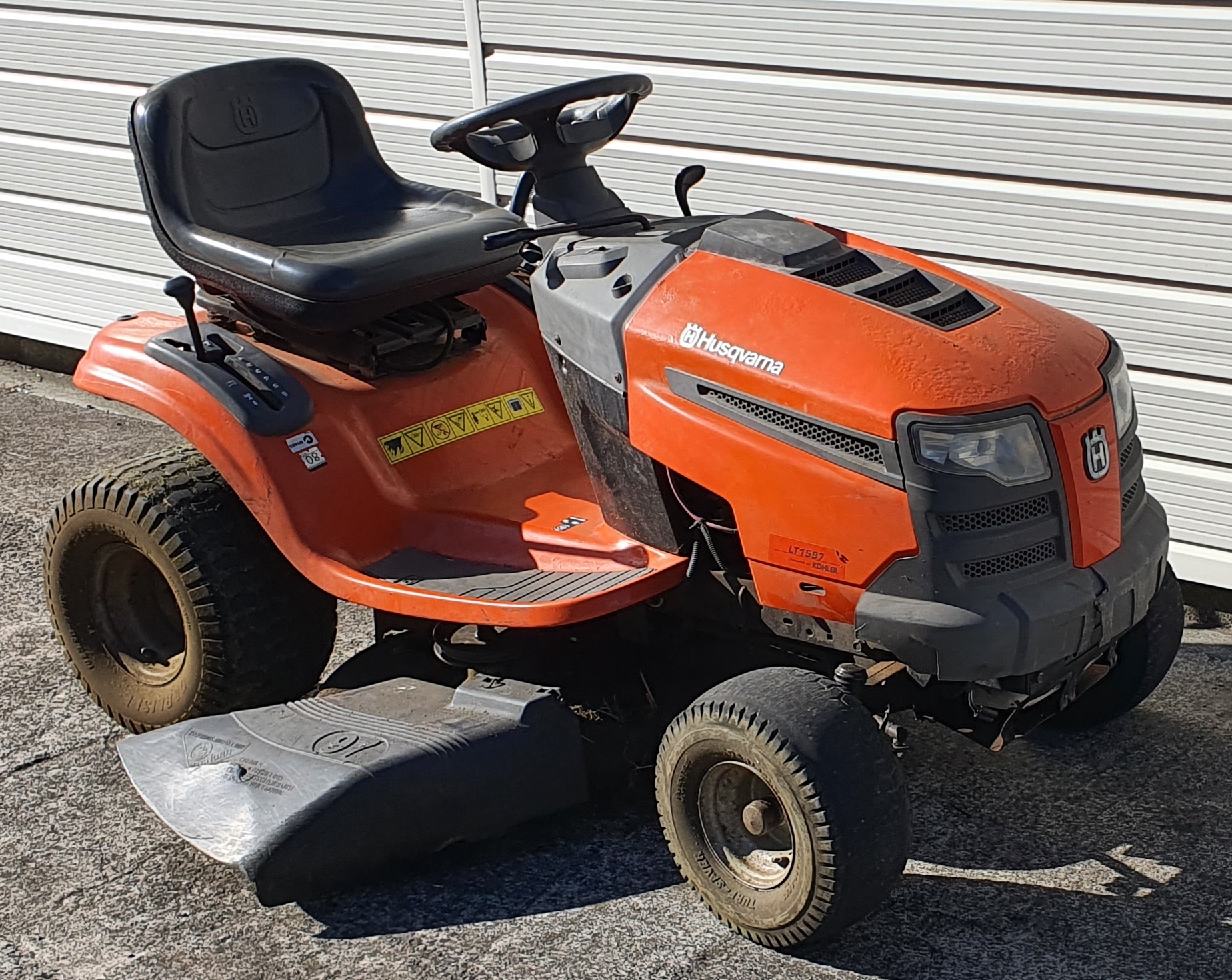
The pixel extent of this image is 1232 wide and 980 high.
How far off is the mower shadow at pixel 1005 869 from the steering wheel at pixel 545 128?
53.9 inches

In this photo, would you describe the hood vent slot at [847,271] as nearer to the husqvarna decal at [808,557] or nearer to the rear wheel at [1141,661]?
the husqvarna decal at [808,557]

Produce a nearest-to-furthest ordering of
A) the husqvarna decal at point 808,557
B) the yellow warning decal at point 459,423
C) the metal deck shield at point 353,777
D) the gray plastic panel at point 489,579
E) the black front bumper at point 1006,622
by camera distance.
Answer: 1. the black front bumper at point 1006,622
2. the husqvarna decal at point 808,557
3. the metal deck shield at point 353,777
4. the gray plastic panel at point 489,579
5. the yellow warning decal at point 459,423

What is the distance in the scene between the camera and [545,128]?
3.33 meters

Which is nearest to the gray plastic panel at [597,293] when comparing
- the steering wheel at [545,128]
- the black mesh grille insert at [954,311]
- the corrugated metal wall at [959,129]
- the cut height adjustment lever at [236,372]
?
the steering wheel at [545,128]

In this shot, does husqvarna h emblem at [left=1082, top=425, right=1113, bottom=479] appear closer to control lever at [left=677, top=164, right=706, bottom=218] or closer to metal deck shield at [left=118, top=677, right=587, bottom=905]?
control lever at [left=677, top=164, right=706, bottom=218]

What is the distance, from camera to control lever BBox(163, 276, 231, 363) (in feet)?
11.2

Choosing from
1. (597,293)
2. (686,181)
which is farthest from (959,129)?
(597,293)

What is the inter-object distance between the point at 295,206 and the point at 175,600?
3.23 feet

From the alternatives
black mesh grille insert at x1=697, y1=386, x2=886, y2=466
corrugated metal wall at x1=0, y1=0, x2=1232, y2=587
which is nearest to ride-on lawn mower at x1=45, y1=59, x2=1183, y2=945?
black mesh grille insert at x1=697, y1=386, x2=886, y2=466

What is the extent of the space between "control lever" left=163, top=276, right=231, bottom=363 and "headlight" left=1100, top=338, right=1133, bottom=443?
1883 mm

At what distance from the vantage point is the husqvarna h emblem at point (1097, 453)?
282cm

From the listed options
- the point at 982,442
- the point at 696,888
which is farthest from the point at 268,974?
the point at 982,442

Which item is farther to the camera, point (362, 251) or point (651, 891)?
point (362, 251)

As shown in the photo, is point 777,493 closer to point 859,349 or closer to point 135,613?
point 859,349
